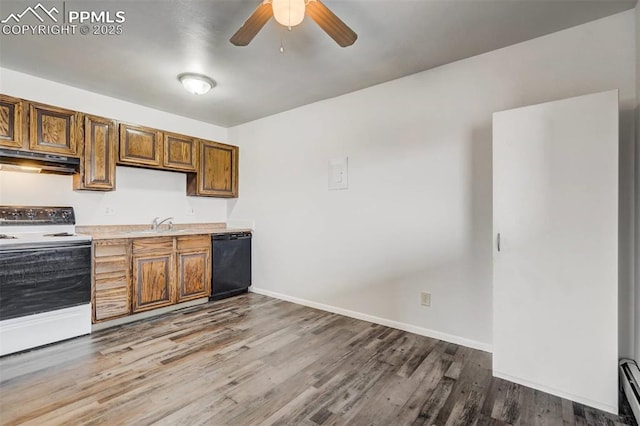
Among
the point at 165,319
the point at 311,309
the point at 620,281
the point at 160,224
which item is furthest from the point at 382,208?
the point at 160,224

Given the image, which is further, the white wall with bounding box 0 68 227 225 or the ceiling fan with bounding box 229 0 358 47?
the white wall with bounding box 0 68 227 225

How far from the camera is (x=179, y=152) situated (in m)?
3.93

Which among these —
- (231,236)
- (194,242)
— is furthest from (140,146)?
(231,236)

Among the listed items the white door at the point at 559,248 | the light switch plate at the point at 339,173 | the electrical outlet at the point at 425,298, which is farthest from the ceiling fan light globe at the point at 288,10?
the electrical outlet at the point at 425,298

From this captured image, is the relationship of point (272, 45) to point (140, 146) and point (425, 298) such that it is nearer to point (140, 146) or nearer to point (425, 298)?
point (140, 146)

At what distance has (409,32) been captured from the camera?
7.43ft

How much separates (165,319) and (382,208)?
2.69m

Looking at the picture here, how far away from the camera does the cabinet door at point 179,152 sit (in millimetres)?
3812

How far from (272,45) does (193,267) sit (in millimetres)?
2718

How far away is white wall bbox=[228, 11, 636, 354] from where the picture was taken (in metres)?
2.22

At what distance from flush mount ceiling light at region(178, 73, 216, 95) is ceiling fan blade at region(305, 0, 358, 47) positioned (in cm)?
165

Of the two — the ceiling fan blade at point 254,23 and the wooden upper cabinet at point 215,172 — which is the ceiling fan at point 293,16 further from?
the wooden upper cabinet at point 215,172

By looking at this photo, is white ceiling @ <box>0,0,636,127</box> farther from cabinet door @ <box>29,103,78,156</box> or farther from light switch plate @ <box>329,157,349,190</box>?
light switch plate @ <box>329,157,349,190</box>

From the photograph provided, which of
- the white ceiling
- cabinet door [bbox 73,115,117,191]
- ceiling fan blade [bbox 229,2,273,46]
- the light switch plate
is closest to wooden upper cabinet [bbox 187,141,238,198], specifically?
the white ceiling
